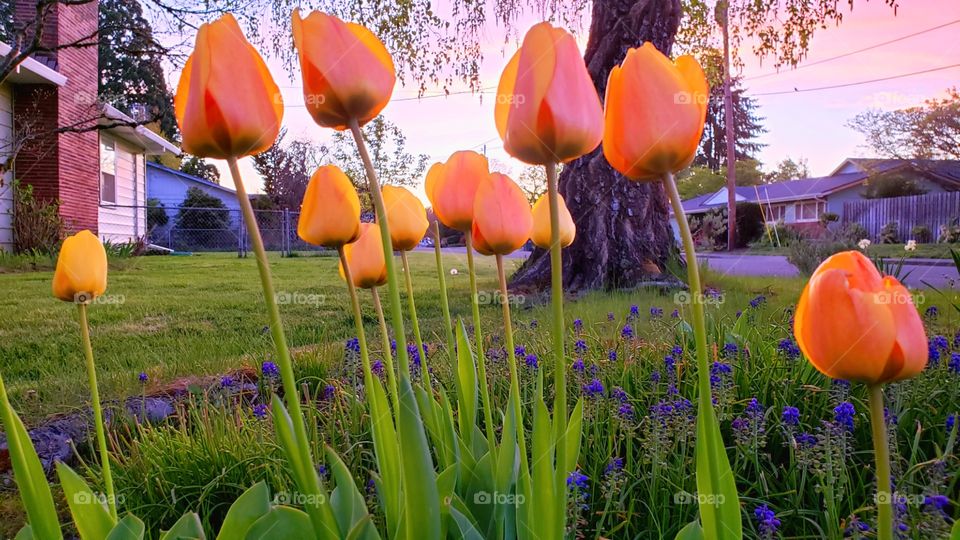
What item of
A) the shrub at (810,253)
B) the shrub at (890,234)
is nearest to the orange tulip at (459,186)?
the shrub at (810,253)

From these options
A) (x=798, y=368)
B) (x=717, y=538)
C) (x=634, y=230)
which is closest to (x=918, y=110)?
(x=634, y=230)

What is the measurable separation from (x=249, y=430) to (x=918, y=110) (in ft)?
97.6

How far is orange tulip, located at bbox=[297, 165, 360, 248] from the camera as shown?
0.77 meters

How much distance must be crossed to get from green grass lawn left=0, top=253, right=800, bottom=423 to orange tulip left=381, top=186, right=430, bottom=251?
5.63ft

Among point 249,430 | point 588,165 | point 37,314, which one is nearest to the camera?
point 249,430

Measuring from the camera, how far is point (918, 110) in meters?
23.6

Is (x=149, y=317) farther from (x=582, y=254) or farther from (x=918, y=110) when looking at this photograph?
(x=918, y=110)

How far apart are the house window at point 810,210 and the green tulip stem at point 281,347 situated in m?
33.1

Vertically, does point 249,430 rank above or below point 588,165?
below

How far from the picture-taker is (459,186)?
93 centimetres
